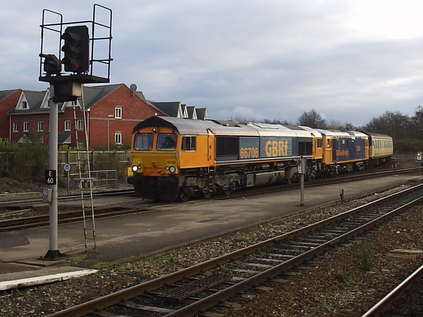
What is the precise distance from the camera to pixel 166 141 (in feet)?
64.4

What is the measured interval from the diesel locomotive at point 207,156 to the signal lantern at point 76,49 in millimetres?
9782

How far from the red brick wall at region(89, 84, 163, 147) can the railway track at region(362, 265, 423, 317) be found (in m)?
48.1

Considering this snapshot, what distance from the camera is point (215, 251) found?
10.6m

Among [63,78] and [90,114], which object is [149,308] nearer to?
[63,78]

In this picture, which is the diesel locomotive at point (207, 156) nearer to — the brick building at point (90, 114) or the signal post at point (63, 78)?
the signal post at point (63, 78)

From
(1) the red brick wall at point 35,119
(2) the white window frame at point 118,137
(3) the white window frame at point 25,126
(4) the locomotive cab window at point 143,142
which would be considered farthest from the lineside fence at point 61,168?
(3) the white window frame at point 25,126

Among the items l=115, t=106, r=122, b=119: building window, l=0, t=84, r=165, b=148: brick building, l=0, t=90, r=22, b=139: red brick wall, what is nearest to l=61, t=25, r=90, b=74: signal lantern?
l=0, t=84, r=165, b=148: brick building

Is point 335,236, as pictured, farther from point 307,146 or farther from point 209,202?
point 307,146

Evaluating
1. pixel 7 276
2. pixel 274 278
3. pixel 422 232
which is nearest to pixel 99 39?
pixel 7 276

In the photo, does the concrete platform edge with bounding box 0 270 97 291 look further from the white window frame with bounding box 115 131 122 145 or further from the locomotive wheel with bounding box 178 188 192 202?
the white window frame with bounding box 115 131 122 145

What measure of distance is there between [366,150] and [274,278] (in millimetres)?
41036

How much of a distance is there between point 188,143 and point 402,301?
13364mm

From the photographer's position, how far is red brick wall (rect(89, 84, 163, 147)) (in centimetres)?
5481

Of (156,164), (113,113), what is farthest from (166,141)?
(113,113)
